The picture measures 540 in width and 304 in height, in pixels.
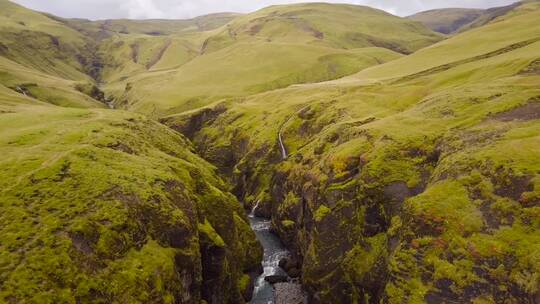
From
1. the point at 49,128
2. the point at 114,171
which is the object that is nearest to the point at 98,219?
the point at 114,171

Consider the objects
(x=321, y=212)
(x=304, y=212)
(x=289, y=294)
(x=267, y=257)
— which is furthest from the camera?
(x=267, y=257)

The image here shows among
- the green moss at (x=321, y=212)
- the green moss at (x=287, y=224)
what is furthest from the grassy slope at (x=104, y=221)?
the green moss at (x=287, y=224)

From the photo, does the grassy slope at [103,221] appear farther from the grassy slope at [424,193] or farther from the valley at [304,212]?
the grassy slope at [424,193]

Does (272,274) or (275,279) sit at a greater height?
(275,279)

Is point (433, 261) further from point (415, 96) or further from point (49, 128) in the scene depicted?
point (415, 96)

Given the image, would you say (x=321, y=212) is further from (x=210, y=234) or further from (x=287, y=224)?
(x=210, y=234)

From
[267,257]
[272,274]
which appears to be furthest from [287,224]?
[272,274]

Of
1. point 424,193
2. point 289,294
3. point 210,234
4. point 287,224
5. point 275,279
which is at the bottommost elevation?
point 289,294
